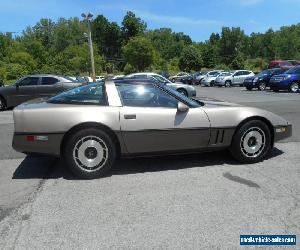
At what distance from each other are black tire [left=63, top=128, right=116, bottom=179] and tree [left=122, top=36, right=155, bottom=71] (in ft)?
187

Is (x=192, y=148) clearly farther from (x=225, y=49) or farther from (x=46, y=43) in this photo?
(x=46, y=43)

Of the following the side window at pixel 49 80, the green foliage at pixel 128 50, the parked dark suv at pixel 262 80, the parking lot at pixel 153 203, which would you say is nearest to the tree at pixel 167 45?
the green foliage at pixel 128 50

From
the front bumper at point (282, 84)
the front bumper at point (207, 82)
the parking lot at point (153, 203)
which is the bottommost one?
the front bumper at point (207, 82)

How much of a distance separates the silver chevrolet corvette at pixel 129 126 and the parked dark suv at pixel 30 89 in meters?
9.71

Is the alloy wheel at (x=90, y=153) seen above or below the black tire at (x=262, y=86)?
above

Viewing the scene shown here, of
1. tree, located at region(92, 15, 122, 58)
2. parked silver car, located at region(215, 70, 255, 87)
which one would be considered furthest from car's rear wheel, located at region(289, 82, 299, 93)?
tree, located at region(92, 15, 122, 58)

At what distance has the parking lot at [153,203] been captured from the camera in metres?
3.54

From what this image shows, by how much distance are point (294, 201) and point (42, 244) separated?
266 centimetres

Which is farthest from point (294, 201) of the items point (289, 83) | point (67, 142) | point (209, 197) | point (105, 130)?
point (289, 83)

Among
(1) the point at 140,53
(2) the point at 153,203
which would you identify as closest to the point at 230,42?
(1) the point at 140,53

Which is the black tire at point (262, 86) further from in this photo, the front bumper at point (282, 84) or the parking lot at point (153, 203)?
the parking lot at point (153, 203)

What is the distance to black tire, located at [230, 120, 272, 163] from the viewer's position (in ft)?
18.9

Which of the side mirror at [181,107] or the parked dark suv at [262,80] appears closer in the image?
the side mirror at [181,107]

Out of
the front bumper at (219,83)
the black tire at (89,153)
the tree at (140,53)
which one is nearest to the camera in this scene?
the black tire at (89,153)
